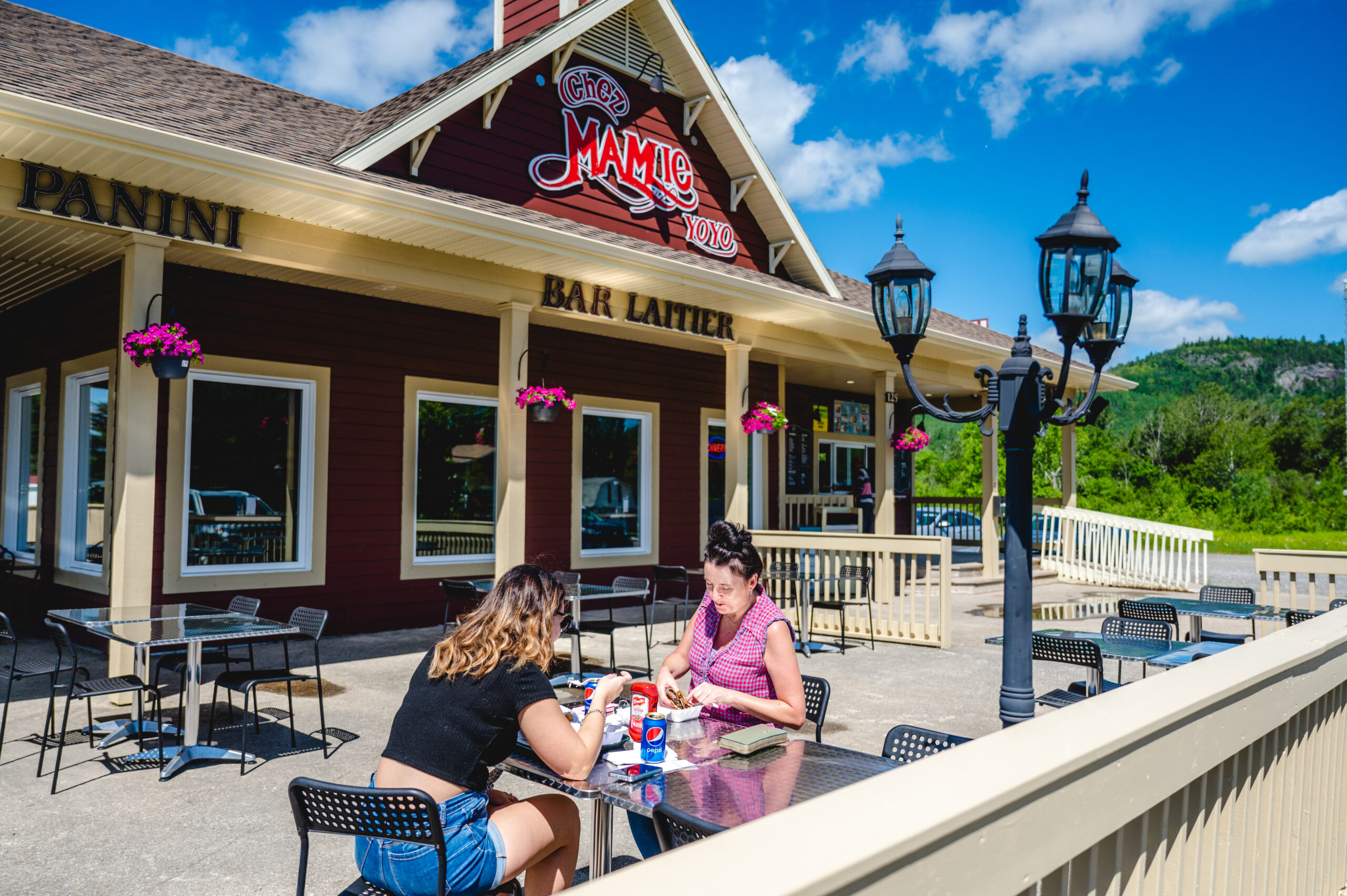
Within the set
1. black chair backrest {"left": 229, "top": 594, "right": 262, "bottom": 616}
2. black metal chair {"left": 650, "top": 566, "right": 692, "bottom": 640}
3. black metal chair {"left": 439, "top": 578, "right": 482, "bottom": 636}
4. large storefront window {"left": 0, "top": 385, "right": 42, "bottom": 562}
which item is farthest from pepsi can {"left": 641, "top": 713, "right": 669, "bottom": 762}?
large storefront window {"left": 0, "top": 385, "right": 42, "bottom": 562}

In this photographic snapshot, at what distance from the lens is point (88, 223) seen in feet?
19.6

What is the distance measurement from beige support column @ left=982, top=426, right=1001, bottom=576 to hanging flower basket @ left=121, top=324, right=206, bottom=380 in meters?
10.5

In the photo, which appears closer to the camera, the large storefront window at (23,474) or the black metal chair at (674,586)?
the black metal chair at (674,586)

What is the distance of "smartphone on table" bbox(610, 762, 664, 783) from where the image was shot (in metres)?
2.71

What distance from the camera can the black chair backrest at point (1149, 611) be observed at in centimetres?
696

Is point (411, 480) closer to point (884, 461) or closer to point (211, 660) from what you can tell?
point (211, 660)

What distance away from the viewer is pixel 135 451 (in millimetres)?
6168

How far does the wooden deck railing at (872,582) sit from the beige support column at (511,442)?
2.88 m

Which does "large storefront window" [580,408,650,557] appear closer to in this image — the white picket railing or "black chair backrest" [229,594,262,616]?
"black chair backrest" [229,594,262,616]

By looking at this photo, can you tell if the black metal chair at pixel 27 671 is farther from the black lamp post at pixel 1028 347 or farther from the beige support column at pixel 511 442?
the black lamp post at pixel 1028 347

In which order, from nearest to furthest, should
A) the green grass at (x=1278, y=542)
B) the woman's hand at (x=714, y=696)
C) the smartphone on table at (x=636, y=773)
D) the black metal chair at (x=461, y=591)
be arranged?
the smartphone on table at (x=636, y=773) < the woman's hand at (x=714, y=696) < the black metal chair at (x=461, y=591) < the green grass at (x=1278, y=542)

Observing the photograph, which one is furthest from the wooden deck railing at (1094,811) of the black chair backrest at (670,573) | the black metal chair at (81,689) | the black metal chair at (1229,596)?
the black chair backrest at (670,573)

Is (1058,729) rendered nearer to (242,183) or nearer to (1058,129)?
(242,183)

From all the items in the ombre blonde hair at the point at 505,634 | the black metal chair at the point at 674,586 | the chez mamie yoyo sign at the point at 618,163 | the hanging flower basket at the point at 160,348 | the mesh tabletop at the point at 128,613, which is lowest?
the black metal chair at the point at 674,586
